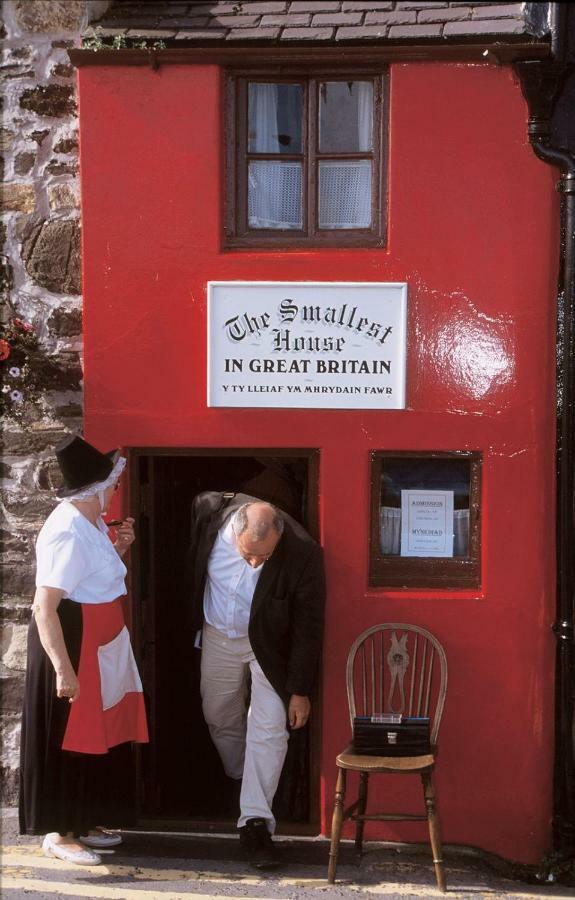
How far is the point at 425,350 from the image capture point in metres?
5.70

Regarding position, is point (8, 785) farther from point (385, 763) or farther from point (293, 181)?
point (293, 181)

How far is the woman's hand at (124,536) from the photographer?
18.3 feet

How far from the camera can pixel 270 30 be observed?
18.3 feet

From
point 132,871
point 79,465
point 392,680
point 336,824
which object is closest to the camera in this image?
point 79,465

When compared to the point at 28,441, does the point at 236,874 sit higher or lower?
lower

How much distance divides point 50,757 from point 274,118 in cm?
354

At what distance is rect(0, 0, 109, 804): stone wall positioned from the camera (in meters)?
5.84

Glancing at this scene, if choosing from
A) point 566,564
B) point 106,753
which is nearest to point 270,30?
point 566,564

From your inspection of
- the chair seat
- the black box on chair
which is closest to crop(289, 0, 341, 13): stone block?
the black box on chair

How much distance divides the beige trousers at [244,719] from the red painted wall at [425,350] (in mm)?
386

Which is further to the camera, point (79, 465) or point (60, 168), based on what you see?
point (60, 168)

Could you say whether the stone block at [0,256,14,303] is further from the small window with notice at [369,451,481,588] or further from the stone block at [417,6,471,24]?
the stone block at [417,6,471,24]

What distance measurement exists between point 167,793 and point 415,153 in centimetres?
390

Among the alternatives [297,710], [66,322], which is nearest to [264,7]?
[66,322]
